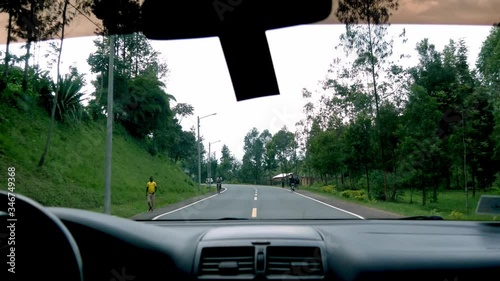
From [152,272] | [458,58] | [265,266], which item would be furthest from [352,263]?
[458,58]

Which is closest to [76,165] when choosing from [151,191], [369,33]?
[151,191]

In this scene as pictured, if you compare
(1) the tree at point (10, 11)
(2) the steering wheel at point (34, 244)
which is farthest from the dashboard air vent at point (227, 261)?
(1) the tree at point (10, 11)

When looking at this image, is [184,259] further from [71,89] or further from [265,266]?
[71,89]

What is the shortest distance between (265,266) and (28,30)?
5.07 feet

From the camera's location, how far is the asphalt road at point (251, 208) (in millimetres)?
3256

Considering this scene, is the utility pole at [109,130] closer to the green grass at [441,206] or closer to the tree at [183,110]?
the tree at [183,110]

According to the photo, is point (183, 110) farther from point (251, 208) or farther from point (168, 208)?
point (251, 208)

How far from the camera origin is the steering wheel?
1461 millimetres

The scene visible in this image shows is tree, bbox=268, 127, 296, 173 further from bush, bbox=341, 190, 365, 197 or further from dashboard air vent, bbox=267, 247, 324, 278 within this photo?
dashboard air vent, bbox=267, 247, 324, 278

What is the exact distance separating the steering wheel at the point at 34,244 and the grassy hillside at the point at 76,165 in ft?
1.54

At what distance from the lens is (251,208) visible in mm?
4242

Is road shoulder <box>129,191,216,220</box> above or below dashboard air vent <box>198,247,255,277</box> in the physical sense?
above

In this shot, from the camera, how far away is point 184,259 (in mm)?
1942

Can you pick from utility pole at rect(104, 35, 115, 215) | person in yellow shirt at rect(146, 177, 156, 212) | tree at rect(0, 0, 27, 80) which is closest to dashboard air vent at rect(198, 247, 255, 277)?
utility pole at rect(104, 35, 115, 215)
